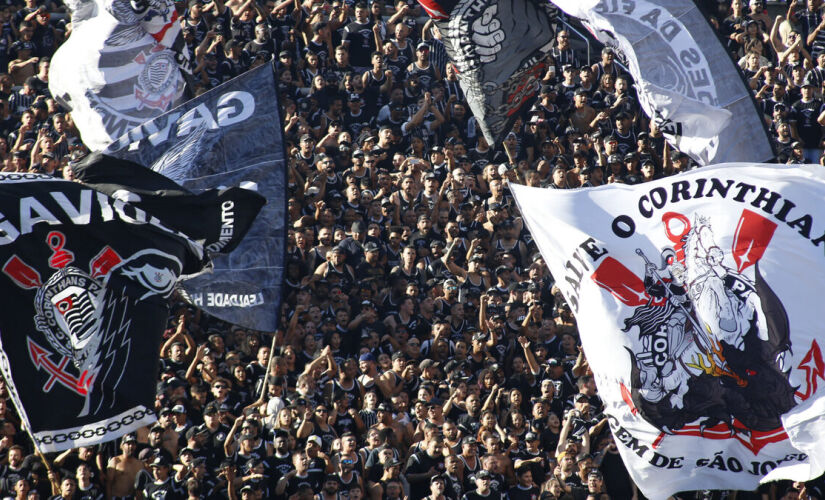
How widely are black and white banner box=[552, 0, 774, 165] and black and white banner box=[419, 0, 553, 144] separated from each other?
3.91 feet

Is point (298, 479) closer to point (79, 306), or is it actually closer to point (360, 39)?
point (79, 306)

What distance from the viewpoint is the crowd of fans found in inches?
416

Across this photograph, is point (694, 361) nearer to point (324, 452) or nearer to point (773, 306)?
point (773, 306)

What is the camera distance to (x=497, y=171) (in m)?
13.9

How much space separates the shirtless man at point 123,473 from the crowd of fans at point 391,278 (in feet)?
0.06

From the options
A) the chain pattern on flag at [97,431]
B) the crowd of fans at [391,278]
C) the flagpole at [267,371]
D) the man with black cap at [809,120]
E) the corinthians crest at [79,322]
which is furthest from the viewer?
the man with black cap at [809,120]

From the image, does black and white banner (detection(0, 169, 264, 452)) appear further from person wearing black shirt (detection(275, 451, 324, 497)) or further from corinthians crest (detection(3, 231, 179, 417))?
person wearing black shirt (detection(275, 451, 324, 497))

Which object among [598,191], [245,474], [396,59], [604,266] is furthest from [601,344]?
[396,59]

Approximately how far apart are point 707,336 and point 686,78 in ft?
10.0

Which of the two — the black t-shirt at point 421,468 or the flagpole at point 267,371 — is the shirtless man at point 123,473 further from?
the black t-shirt at point 421,468

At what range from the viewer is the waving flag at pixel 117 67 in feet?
42.8

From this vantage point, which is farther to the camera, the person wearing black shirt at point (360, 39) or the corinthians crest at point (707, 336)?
the person wearing black shirt at point (360, 39)

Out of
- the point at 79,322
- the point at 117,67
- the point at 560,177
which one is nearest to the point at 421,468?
the point at 79,322

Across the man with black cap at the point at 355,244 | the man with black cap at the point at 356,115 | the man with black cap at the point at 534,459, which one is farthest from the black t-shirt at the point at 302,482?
the man with black cap at the point at 356,115
